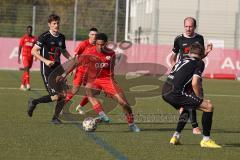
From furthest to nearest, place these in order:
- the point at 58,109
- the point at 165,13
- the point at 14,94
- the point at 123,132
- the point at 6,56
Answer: the point at 165,13, the point at 6,56, the point at 14,94, the point at 58,109, the point at 123,132

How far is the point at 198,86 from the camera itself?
1060 centimetres

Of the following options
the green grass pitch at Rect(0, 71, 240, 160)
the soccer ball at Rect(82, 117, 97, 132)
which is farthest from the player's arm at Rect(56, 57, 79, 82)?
the soccer ball at Rect(82, 117, 97, 132)

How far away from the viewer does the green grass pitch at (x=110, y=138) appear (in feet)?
31.9

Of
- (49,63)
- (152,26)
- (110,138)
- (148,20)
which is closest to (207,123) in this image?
(110,138)

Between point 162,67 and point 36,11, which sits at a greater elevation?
point 36,11

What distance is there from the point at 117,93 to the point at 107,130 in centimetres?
70

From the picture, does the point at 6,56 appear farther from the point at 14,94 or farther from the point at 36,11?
the point at 14,94

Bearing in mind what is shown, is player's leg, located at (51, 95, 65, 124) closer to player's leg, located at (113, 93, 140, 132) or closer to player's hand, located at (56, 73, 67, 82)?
player's hand, located at (56, 73, 67, 82)

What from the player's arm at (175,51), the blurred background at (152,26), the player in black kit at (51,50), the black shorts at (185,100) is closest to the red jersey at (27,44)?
the player in black kit at (51,50)

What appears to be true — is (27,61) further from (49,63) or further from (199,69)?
(199,69)

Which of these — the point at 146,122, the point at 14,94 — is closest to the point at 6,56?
the point at 14,94

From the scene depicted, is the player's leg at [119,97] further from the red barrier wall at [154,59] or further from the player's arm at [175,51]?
the red barrier wall at [154,59]

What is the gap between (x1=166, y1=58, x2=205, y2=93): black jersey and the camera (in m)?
10.8

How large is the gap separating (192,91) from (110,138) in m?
1.57
